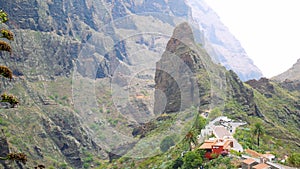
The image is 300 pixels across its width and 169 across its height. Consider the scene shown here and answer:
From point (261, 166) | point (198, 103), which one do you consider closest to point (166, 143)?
point (198, 103)

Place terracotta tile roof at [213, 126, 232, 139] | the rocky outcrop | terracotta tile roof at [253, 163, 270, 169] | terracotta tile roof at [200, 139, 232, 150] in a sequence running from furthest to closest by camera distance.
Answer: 1. the rocky outcrop
2. terracotta tile roof at [213, 126, 232, 139]
3. terracotta tile roof at [200, 139, 232, 150]
4. terracotta tile roof at [253, 163, 270, 169]

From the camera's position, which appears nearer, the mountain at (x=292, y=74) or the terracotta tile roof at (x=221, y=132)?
the terracotta tile roof at (x=221, y=132)

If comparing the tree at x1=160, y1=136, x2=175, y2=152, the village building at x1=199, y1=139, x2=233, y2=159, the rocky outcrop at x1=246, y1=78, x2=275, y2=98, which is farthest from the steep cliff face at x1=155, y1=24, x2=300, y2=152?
the village building at x1=199, y1=139, x2=233, y2=159

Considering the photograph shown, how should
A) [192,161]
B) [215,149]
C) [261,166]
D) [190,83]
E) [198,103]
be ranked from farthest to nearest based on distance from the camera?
[190,83], [198,103], [215,149], [192,161], [261,166]

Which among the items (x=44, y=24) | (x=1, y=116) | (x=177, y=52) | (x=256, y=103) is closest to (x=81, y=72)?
(x=44, y=24)

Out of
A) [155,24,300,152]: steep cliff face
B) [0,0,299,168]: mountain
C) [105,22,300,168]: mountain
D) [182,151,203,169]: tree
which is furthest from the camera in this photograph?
[0,0,299,168]: mountain

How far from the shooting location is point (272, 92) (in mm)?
108125

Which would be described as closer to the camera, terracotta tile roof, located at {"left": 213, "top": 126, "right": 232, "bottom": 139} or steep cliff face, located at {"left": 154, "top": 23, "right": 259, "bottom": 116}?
terracotta tile roof, located at {"left": 213, "top": 126, "right": 232, "bottom": 139}

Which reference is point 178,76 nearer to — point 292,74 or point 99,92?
point 99,92

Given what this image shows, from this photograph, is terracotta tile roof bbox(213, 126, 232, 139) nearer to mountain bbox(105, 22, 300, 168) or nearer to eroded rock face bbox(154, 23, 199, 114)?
mountain bbox(105, 22, 300, 168)

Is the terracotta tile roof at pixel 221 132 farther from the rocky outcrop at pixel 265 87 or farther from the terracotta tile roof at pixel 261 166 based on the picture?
the rocky outcrop at pixel 265 87

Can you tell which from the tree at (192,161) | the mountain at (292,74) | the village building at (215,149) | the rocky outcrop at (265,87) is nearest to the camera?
the tree at (192,161)

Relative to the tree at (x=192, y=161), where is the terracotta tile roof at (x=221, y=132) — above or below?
above

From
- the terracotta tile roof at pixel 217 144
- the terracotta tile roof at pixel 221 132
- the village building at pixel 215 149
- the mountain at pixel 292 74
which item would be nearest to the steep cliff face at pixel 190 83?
the terracotta tile roof at pixel 221 132
